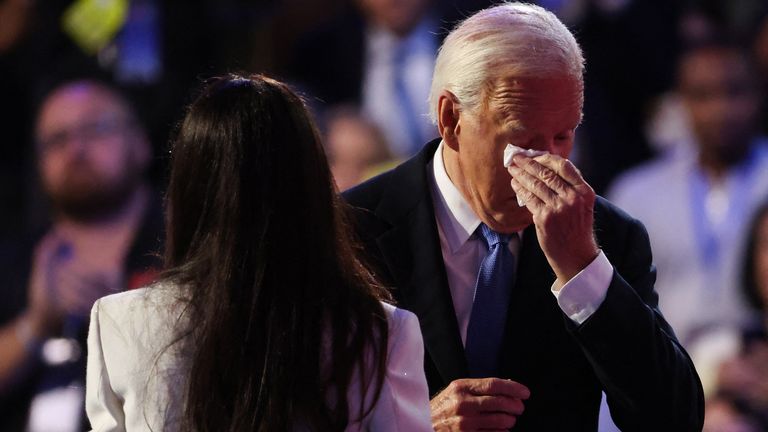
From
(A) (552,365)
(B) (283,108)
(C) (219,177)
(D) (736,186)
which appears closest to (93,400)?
(C) (219,177)

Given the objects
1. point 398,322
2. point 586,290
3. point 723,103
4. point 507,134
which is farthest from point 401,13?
point 398,322

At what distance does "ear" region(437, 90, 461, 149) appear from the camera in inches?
108

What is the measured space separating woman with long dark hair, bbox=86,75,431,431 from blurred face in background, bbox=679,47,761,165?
11.8ft

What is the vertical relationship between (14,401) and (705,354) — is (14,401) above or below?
below

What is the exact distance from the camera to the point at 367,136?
567 centimetres

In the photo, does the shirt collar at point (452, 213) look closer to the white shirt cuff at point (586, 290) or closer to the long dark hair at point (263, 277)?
the white shirt cuff at point (586, 290)

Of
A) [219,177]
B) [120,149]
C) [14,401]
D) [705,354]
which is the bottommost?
[14,401]

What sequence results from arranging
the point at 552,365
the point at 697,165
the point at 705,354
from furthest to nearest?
the point at 697,165
the point at 705,354
the point at 552,365

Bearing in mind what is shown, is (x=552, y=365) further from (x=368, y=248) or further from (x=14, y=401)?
(x=14, y=401)

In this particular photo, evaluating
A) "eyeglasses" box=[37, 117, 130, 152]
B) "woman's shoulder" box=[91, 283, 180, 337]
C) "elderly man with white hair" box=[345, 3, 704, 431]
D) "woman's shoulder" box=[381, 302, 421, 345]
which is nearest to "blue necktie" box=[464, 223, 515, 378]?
"elderly man with white hair" box=[345, 3, 704, 431]

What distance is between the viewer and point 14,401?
5.68 metres

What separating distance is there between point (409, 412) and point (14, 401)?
3959mm

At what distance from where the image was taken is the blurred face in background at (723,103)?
5422 millimetres

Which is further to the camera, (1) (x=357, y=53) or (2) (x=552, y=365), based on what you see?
(1) (x=357, y=53)
